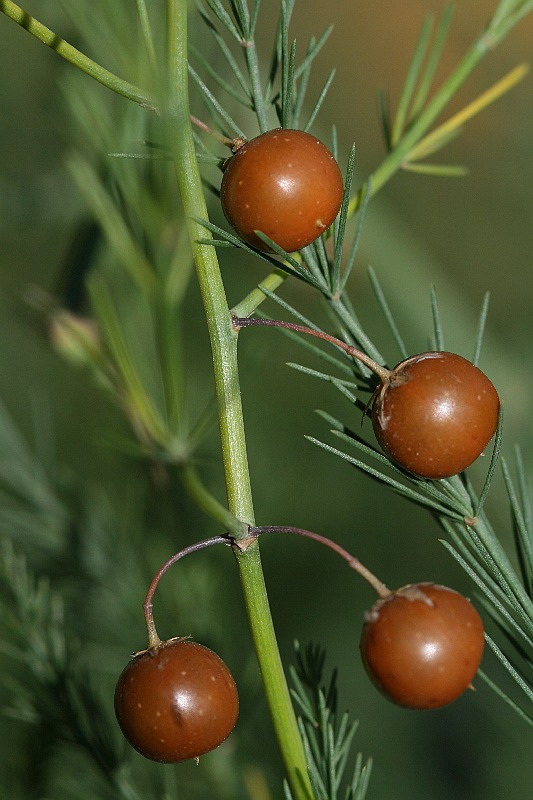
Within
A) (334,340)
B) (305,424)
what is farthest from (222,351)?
(305,424)

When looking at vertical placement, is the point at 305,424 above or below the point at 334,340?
above

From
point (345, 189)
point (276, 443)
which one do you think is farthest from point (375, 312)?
point (345, 189)

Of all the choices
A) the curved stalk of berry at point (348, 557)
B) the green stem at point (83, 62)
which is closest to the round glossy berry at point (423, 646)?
the curved stalk of berry at point (348, 557)

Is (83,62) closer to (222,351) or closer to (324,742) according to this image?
(222,351)

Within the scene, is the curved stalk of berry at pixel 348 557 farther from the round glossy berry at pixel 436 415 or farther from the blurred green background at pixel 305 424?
the blurred green background at pixel 305 424

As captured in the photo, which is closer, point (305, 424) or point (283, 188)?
point (283, 188)

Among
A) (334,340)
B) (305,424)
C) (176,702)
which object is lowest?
(176,702)
